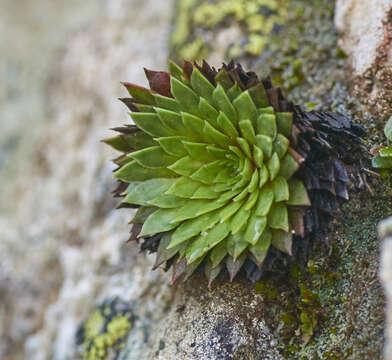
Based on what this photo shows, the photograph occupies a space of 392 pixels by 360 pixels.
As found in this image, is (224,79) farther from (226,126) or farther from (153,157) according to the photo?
(153,157)

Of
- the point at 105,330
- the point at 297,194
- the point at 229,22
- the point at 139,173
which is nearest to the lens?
the point at 297,194

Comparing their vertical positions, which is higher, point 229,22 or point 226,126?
point 229,22

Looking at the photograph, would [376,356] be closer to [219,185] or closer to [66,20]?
[219,185]

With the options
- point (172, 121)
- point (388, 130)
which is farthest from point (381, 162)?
point (172, 121)

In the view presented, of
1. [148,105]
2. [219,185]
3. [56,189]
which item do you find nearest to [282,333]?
[219,185]

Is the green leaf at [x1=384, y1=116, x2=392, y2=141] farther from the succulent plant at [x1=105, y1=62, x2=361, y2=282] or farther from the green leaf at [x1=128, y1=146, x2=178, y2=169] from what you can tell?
the green leaf at [x1=128, y1=146, x2=178, y2=169]

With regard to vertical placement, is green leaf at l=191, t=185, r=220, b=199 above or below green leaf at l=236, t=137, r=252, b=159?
below

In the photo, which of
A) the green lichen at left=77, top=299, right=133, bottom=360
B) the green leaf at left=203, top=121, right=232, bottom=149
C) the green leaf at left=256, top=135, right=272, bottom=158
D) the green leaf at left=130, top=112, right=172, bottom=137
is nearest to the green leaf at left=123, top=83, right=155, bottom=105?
the green leaf at left=130, top=112, right=172, bottom=137
